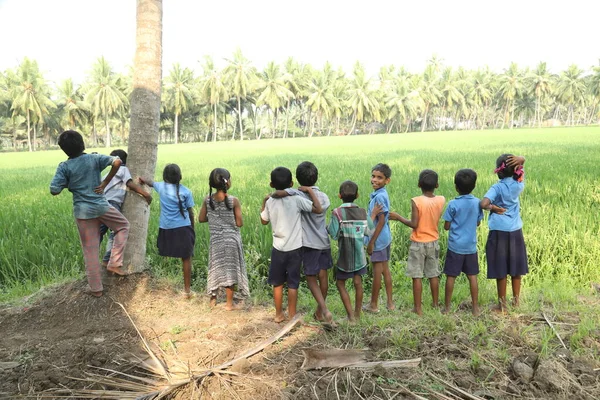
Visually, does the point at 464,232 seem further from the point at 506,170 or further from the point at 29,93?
the point at 29,93

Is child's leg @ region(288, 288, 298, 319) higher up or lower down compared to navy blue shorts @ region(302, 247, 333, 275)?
lower down

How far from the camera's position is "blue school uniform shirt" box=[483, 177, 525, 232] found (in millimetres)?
Result: 3668

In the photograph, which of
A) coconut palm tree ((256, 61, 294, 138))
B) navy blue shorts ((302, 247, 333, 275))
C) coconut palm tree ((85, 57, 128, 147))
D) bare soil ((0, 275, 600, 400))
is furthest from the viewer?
coconut palm tree ((256, 61, 294, 138))

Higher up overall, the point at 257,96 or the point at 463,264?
the point at 257,96

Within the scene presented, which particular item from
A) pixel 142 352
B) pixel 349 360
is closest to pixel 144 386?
pixel 142 352

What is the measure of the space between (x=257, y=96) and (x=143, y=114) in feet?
185

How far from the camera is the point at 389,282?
3.82 m

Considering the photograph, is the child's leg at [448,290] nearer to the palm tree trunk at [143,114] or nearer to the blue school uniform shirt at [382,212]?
the blue school uniform shirt at [382,212]

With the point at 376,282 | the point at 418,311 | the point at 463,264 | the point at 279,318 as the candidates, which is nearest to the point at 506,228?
the point at 463,264

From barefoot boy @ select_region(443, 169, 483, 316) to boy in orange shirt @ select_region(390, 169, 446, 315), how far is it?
0.12 metres

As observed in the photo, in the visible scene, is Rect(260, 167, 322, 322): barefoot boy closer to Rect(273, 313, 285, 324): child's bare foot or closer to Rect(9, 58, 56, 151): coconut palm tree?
Rect(273, 313, 285, 324): child's bare foot

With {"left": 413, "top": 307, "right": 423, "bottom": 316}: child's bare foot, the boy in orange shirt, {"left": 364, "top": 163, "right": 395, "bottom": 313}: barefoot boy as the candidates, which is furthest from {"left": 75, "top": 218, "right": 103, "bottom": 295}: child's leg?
{"left": 413, "top": 307, "right": 423, "bottom": 316}: child's bare foot

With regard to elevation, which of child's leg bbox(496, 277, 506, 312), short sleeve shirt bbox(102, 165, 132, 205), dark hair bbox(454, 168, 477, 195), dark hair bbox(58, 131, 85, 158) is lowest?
child's leg bbox(496, 277, 506, 312)

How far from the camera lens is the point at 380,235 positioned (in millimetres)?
3723
